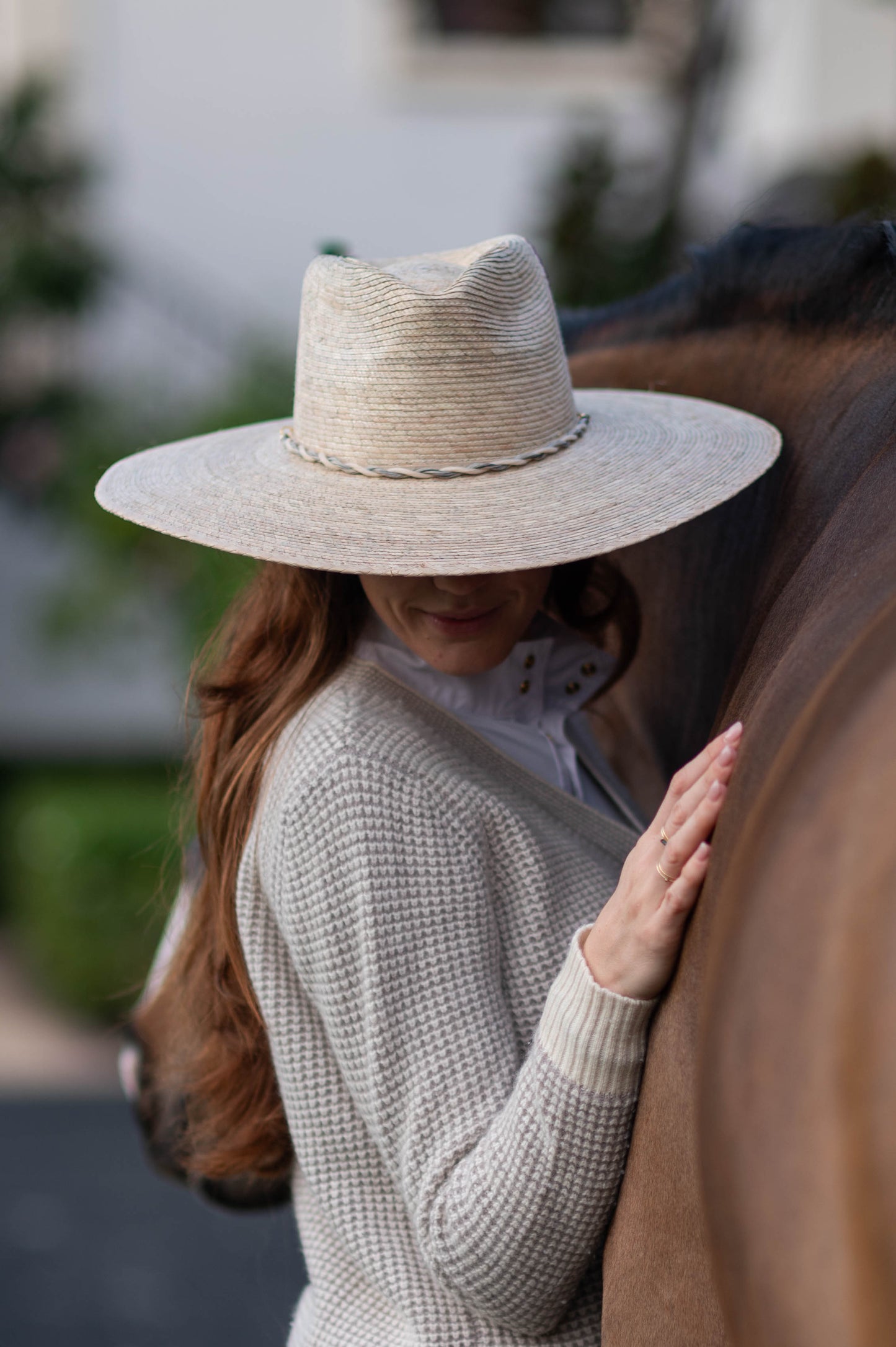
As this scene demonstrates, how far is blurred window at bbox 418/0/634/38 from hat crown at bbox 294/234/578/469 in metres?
6.10

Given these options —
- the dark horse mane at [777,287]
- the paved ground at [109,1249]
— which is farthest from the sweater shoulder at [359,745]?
the paved ground at [109,1249]

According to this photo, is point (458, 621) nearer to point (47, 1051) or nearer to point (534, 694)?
point (534, 694)

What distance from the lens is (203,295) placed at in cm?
622

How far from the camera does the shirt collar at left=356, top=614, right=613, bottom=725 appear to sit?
113cm

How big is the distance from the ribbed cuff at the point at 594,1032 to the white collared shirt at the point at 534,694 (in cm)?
26

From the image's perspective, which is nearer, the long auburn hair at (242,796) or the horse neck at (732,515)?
the horse neck at (732,515)

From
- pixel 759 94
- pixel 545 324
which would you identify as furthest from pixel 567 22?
pixel 545 324

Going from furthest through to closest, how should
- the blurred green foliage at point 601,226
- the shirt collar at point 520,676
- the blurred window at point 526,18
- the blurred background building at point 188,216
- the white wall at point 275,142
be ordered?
the blurred window at point 526,18, the white wall at point 275,142, the blurred background building at point 188,216, the blurred green foliage at point 601,226, the shirt collar at point 520,676

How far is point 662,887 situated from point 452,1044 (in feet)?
0.66

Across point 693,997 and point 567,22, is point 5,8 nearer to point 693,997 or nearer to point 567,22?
point 567,22

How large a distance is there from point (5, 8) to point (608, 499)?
19.6 ft

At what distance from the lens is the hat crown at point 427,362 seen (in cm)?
95

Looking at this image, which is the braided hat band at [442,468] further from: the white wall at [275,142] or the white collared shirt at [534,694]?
the white wall at [275,142]

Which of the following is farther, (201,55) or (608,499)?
(201,55)
